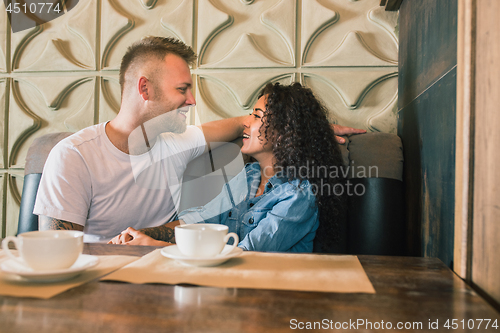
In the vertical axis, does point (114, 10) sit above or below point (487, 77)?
above

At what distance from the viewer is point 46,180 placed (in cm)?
142

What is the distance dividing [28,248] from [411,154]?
1388 mm

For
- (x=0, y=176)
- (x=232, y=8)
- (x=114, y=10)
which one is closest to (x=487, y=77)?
(x=232, y=8)

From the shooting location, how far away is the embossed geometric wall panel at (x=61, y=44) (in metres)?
2.10

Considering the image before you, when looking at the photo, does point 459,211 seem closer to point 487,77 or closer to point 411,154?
point 487,77

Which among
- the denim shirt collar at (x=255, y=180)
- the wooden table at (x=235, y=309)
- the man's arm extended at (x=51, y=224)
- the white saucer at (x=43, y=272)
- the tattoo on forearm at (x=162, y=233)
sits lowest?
the tattoo on forearm at (x=162, y=233)

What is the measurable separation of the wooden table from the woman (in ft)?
2.18

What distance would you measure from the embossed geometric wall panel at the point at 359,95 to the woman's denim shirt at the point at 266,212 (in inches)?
24.4

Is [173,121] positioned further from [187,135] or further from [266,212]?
[266,212]

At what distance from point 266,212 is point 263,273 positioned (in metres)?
0.67

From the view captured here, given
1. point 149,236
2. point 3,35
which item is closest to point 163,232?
point 149,236

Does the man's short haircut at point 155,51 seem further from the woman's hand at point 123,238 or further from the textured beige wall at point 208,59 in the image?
the woman's hand at point 123,238

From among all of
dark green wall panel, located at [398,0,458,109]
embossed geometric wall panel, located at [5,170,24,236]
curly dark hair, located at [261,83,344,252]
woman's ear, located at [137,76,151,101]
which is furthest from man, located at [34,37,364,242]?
embossed geometric wall panel, located at [5,170,24,236]

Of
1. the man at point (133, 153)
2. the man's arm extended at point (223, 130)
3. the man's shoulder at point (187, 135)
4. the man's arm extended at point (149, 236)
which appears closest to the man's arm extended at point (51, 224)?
the man at point (133, 153)
